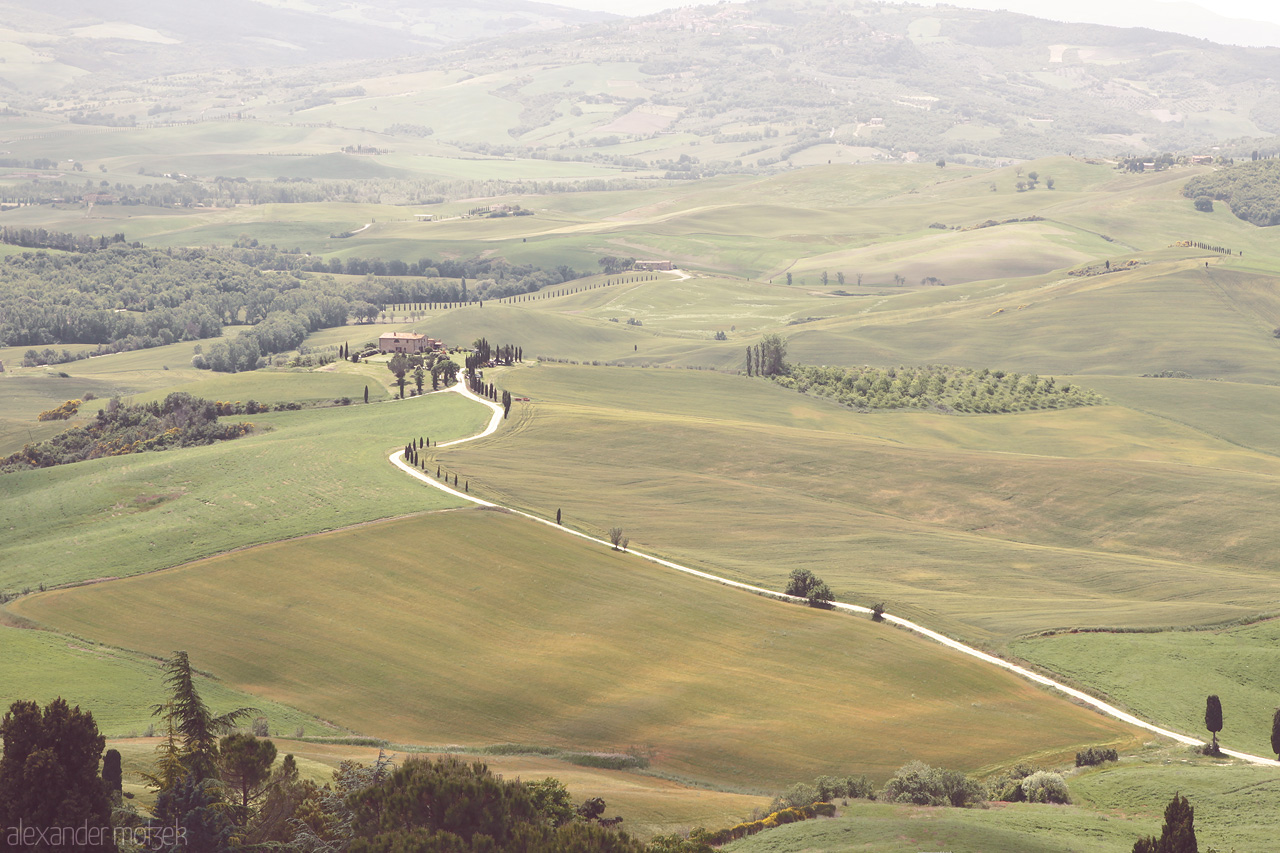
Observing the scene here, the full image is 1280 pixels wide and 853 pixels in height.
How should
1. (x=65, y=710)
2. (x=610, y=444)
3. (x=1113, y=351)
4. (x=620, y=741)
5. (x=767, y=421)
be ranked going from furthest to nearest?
(x=1113, y=351), (x=767, y=421), (x=610, y=444), (x=620, y=741), (x=65, y=710)

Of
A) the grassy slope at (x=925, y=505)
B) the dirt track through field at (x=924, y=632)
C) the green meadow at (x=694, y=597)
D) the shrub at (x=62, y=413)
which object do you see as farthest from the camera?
the shrub at (x=62, y=413)

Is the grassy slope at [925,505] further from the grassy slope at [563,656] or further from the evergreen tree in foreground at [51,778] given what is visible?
the evergreen tree in foreground at [51,778]

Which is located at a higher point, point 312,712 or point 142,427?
point 142,427

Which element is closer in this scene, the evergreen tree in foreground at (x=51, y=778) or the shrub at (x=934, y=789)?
the evergreen tree in foreground at (x=51, y=778)

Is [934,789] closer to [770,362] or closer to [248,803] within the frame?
[248,803]

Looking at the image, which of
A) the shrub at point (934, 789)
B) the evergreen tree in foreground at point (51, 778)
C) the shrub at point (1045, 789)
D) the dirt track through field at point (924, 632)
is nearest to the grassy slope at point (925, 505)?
the dirt track through field at point (924, 632)

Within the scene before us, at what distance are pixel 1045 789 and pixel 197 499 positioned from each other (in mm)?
66841

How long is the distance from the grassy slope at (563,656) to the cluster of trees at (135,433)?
144 feet

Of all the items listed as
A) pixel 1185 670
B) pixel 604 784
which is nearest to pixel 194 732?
pixel 604 784

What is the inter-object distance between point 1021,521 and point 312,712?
63.8 m

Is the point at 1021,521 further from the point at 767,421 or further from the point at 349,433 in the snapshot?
the point at 349,433

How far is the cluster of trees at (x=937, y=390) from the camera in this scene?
154 m

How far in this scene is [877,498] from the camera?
10575 cm

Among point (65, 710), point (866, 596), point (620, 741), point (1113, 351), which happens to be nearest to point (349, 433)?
point (866, 596)
